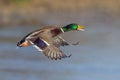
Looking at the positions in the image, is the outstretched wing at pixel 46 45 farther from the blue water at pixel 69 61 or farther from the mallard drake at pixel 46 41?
the blue water at pixel 69 61

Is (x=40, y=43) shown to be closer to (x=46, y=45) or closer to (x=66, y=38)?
(x=46, y=45)

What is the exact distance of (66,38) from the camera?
14.8 meters

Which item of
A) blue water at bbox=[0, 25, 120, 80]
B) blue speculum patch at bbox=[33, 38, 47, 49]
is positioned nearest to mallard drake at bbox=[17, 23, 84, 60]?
blue speculum patch at bbox=[33, 38, 47, 49]

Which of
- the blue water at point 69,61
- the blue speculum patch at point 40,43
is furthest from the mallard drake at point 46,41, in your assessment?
the blue water at point 69,61

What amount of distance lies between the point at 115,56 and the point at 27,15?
4339 millimetres

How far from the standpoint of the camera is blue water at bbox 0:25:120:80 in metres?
11.9

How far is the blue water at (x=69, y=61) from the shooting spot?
11.9 m

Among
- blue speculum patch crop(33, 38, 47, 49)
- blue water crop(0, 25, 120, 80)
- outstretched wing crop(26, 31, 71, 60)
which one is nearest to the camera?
outstretched wing crop(26, 31, 71, 60)

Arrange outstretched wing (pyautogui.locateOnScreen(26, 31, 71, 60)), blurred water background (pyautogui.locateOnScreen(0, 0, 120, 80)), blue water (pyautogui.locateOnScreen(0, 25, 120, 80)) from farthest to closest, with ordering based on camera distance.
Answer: blurred water background (pyautogui.locateOnScreen(0, 0, 120, 80)), blue water (pyautogui.locateOnScreen(0, 25, 120, 80)), outstretched wing (pyautogui.locateOnScreen(26, 31, 71, 60))

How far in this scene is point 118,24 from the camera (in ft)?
55.4

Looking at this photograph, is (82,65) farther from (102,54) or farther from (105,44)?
(105,44)

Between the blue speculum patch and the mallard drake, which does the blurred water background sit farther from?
the blue speculum patch

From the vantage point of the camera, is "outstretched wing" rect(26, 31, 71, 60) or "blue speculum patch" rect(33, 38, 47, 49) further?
"blue speculum patch" rect(33, 38, 47, 49)

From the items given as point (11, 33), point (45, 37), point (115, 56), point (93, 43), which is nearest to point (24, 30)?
point (11, 33)
